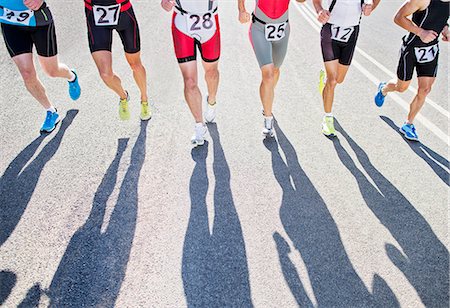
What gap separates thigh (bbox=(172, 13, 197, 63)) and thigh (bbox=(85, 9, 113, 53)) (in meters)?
0.73

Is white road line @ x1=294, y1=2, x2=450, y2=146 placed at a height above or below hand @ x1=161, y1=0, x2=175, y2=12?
below

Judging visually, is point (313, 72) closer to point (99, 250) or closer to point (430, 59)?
point (430, 59)

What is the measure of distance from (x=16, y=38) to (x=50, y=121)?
1.01 metres

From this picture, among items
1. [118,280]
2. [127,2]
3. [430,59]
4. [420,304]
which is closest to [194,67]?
[127,2]

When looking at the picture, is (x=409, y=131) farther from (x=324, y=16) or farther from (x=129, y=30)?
(x=129, y=30)

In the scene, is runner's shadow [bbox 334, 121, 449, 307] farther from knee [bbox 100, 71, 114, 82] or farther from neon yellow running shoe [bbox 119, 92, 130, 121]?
knee [bbox 100, 71, 114, 82]

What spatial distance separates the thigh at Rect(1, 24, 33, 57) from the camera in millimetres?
4156

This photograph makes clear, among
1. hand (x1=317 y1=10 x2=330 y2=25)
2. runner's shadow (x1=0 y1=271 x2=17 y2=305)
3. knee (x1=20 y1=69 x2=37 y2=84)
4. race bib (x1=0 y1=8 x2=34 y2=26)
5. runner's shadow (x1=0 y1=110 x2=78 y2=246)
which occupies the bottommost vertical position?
runner's shadow (x1=0 y1=271 x2=17 y2=305)

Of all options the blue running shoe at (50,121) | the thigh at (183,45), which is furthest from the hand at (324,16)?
the blue running shoe at (50,121)

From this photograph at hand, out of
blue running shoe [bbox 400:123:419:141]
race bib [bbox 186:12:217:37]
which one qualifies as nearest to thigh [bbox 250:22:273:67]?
race bib [bbox 186:12:217:37]

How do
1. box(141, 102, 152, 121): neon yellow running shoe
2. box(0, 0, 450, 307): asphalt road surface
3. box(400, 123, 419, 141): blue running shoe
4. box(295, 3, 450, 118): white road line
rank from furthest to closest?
1. box(295, 3, 450, 118): white road line
2. box(141, 102, 152, 121): neon yellow running shoe
3. box(400, 123, 419, 141): blue running shoe
4. box(0, 0, 450, 307): asphalt road surface

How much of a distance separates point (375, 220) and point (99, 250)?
2.43 m

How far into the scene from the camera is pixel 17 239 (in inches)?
130

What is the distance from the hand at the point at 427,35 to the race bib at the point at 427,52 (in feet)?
0.62
